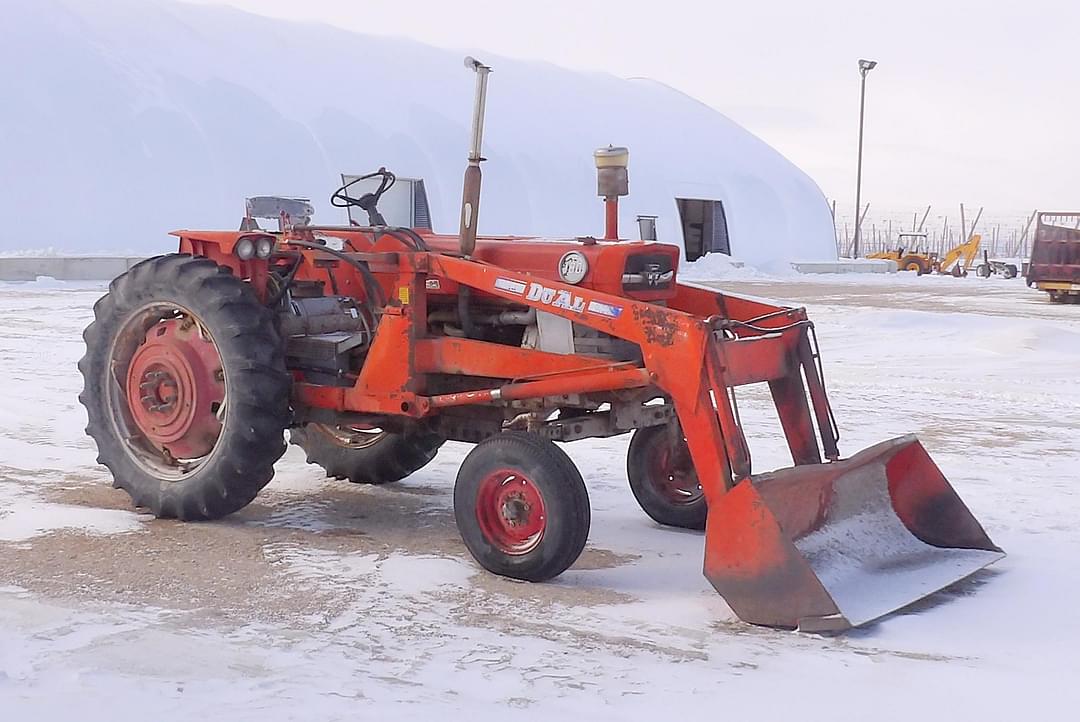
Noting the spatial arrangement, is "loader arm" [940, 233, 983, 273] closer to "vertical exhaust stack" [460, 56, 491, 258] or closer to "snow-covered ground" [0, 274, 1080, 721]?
"snow-covered ground" [0, 274, 1080, 721]

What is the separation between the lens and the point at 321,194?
28625mm

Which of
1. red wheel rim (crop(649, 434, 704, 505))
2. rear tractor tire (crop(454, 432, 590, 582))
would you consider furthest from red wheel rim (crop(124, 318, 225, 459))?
red wheel rim (crop(649, 434, 704, 505))

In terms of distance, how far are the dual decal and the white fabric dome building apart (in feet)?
69.3

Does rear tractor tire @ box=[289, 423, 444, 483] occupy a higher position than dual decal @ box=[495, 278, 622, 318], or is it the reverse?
dual decal @ box=[495, 278, 622, 318]

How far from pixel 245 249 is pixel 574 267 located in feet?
4.97

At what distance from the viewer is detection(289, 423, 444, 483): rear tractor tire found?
6438mm

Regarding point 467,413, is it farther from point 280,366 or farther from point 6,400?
point 6,400

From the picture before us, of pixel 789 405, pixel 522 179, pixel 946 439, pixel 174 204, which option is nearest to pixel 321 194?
pixel 174 204

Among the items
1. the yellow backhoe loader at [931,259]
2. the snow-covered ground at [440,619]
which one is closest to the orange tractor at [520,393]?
the snow-covered ground at [440,619]

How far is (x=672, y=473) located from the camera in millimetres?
5914

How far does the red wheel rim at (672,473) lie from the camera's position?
587 cm

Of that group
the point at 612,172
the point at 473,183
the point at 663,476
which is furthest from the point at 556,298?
the point at 663,476

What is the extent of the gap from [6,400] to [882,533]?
20.3 ft

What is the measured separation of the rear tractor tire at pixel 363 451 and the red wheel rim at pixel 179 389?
0.78m
